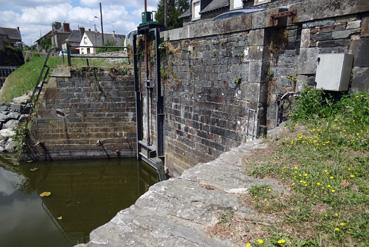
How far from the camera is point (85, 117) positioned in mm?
9773

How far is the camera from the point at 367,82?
12.1ft

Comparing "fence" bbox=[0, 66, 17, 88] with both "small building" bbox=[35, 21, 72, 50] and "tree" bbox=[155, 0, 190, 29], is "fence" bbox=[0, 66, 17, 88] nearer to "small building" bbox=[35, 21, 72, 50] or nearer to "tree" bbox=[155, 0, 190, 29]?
"tree" bbox=[155, 0, 190, 29]

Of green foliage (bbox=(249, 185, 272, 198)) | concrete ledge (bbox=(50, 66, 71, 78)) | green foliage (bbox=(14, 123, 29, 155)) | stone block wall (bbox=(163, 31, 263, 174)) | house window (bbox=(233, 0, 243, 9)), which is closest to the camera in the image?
green foliage (bbox=(249, 185, 272, 198))

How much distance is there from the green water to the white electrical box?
5.58 metres

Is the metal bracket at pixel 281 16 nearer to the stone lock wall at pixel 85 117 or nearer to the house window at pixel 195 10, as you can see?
the stone lock wall at pixel 85 117

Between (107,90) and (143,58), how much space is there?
1.83 m

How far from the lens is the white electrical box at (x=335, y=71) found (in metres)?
3.74

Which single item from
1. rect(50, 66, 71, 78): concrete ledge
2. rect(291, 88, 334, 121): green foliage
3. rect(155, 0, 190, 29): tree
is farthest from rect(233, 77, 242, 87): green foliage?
rect(155, 0, 190, 29): tree

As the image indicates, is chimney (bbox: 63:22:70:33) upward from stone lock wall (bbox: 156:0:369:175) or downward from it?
upward

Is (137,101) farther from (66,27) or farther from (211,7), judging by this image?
(66,27)

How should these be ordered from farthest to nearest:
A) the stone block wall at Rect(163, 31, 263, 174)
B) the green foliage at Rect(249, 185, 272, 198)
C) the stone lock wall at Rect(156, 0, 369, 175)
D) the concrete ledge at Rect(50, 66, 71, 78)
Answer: the concrete ledge at Rect(50, 66, 71, 78) → the stone block wall at Rect(163, 31, 263, 174) → the stone lock wall at Rect(156, 0, 369, 175) → the green foliage at Rect(249, 185, 272, 198)

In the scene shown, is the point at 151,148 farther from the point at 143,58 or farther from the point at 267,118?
the point at 267,118

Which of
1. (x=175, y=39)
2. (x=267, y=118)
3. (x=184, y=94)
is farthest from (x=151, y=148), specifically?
(x=267, y=118)

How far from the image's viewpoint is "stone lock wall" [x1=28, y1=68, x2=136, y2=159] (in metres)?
9.56
